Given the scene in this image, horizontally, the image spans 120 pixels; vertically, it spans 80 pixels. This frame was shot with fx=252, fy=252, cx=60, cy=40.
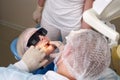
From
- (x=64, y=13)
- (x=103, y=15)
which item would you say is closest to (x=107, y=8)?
(x=103, y=15)

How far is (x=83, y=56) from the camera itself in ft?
3.47

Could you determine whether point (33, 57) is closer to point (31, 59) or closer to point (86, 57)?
point (31, 59)

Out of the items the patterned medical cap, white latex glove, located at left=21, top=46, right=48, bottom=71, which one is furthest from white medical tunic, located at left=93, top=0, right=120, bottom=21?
white latex glove, located at left=21, top=46, right=48, bottom=71

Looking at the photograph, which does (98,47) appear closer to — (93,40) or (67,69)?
(93,40)

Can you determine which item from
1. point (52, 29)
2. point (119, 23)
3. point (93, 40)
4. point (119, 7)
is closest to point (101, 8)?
point (119, 7)

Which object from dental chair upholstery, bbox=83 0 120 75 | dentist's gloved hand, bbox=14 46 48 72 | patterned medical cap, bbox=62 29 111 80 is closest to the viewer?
dental chair upholstery, bbox=83 0 120 75

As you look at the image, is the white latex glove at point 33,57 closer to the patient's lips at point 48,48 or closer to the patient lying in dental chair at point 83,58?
the patient's lips at point 48,48

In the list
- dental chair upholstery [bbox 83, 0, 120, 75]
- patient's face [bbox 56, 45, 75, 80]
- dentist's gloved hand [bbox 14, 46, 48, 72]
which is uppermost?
dental chair upholstery [bbox 83, 0, 120, 75]

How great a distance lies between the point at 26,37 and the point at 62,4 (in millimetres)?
322

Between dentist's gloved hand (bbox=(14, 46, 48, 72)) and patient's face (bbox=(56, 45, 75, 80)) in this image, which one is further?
dentist's gloved hand (bbox=(14, 46, 48, 72))

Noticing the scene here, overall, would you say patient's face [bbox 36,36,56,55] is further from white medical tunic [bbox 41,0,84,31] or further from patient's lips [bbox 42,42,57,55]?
white medical tunic [bbox 41,0,84,31]

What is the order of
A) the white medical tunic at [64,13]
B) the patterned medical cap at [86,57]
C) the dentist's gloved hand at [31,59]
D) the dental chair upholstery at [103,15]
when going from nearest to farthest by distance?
the dental chair upholstery at [103,15] < the patterned medical cap at [86,57] < the dentist's gloved hand at [31,59] < the white medical tunic at [64,13]

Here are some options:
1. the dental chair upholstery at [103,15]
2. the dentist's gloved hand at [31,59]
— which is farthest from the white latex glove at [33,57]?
the dental chair upholstery at [103,15]

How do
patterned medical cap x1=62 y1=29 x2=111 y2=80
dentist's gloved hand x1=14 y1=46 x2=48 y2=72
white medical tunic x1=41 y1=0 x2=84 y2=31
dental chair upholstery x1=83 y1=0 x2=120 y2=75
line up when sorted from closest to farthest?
dental chair upholstery x1=83 y1=0 x2=120 y2=75 → patterned medical cap x1=62 y1=29 x2=111 y2=80 → dentist's gloved hand x1=14 y1=46 x2=48 y2=72 → white medical tunic x1=41 y1=0 x2=84 y2=31
